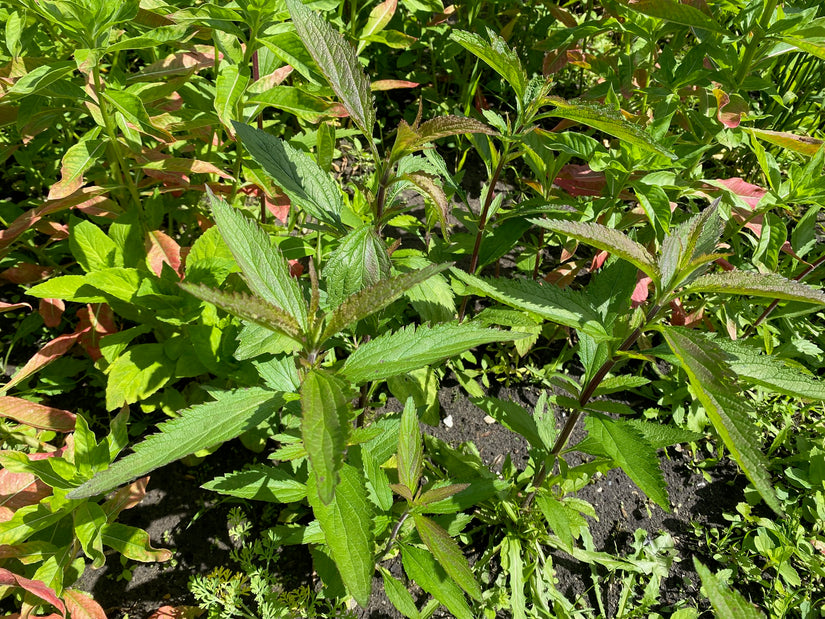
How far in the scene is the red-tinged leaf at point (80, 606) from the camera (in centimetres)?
179

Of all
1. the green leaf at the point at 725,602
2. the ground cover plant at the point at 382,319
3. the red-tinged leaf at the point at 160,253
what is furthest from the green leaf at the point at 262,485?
the green leaf at the point at 725,602

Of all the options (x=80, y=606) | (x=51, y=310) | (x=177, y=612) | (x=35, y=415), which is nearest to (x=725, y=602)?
(x=177, y=612)

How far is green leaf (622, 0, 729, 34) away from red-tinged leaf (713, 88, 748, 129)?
0.23 metres

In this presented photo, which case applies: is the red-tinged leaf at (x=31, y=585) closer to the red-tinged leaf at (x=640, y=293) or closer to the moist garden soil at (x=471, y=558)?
the moist garden soil at (x=471, y=558)

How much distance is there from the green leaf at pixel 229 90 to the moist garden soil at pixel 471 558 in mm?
1301

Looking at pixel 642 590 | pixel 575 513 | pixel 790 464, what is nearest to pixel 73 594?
pixel 575 513

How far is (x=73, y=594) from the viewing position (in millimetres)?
1823

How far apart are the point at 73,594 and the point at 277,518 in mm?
680

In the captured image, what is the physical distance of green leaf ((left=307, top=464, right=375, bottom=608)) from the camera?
1174mm

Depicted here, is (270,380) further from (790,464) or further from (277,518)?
(790,464)

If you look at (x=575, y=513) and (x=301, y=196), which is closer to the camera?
(x=301, y=196)

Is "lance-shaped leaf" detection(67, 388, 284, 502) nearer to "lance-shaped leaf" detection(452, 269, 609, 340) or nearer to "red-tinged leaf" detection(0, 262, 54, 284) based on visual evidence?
"lance-shaped leaf" detection(452, 269, 609, 340)

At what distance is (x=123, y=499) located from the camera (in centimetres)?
198

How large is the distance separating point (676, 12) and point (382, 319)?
58.4 inches
